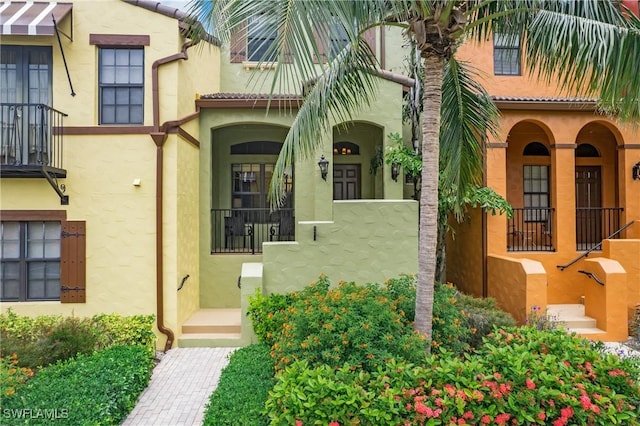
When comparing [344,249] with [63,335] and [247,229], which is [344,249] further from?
[63,335]

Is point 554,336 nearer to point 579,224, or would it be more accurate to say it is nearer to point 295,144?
point 295,144

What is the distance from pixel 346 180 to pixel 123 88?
6475 mm

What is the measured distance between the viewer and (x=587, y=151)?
11.7 meters

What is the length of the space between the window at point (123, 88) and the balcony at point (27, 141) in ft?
3.11

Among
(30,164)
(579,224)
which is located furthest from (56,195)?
(579,224)

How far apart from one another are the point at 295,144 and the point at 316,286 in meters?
2.58

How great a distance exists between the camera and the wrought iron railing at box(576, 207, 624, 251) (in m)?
10.4

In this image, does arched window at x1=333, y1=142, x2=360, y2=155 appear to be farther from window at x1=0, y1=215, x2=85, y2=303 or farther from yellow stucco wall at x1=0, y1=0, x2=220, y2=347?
window at x1=0, y1=215, x2=85, y2=303

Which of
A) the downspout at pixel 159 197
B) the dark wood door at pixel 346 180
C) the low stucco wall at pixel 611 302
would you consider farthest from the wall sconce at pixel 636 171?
the downspout at pixel 159 197

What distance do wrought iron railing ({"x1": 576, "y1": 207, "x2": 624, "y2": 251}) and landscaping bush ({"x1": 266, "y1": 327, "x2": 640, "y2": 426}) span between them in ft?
25.1

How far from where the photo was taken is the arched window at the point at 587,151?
11.6 m

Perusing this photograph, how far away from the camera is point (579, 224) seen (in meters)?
11.4

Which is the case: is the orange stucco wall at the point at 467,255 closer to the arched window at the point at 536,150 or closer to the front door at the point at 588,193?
the arched window at the point at 536,150

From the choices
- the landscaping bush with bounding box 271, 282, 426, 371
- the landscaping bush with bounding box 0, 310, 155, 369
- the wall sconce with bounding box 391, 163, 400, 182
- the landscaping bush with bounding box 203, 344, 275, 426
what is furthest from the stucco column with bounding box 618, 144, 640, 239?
the landscaping bush with bounding box 0, 310, 155, 369
